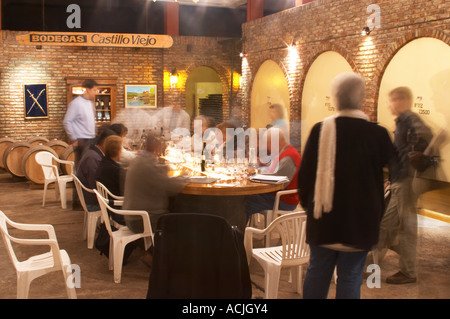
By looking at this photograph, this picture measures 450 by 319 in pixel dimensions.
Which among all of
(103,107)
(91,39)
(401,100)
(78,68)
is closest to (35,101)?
(78,68)

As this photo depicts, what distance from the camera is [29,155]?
8.89 m

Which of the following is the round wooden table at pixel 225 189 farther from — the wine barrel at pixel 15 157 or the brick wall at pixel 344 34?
the wine barrel at pixel 15 157

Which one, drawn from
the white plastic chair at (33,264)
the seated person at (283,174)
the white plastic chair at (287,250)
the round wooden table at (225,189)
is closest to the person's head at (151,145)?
the round wooden table at (225,189)

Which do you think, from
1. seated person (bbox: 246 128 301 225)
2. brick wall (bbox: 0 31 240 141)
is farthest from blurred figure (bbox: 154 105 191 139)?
seated person (bbox: 246 128 301 225)

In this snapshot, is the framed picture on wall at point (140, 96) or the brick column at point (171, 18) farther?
the brick column at point (171, 18)

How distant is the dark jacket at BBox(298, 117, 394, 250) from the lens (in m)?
2.59

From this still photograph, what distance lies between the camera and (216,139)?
661 cm

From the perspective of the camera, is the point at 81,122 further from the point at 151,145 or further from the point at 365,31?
the point at 365,31

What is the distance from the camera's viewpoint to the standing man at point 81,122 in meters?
7.10

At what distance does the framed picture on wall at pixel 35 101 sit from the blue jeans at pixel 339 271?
1204 centimetres

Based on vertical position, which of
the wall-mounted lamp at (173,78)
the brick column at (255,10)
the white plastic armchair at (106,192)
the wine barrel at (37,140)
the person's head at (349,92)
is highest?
the brick column at (255,10)

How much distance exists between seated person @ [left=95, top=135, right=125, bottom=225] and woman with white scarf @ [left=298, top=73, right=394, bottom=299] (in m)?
2.55

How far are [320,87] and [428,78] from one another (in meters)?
2.50
